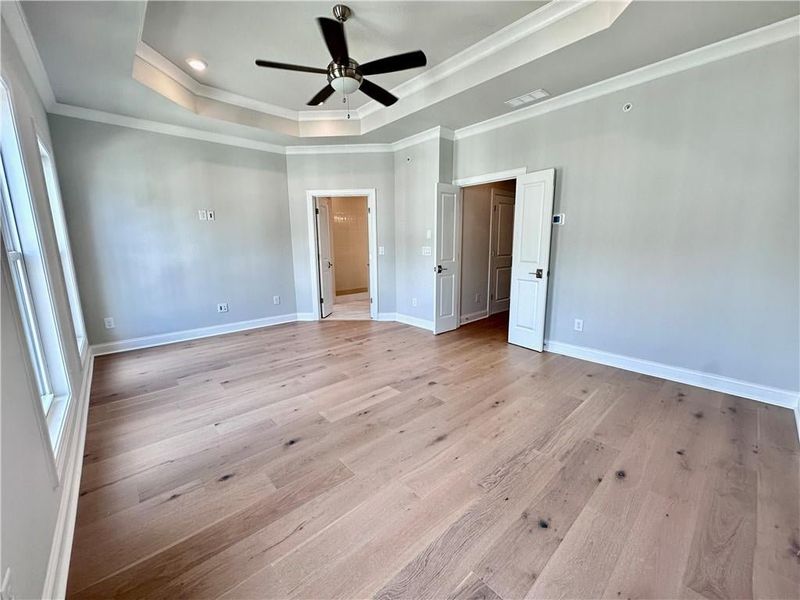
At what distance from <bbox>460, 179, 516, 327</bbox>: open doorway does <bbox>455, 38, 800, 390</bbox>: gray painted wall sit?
143 centimetres

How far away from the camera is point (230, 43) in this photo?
114 inches

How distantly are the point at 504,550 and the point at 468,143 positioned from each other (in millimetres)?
4393

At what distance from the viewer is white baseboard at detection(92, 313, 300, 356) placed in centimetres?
395

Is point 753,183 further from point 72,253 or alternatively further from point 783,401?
point 72,253

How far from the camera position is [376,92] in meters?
2.96

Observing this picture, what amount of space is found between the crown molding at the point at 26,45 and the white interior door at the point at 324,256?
304 cm

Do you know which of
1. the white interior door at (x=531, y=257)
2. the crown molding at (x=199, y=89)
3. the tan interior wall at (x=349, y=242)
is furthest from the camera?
the tan interior wall at (x=349, y=242)

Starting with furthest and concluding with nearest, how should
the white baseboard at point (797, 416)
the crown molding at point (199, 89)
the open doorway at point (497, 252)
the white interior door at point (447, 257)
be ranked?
the white interior door at point (447, 257) → the open doorway at point (497, 252) → the crown molding at point (199, 89) → the white baseboard at point (797, 416)

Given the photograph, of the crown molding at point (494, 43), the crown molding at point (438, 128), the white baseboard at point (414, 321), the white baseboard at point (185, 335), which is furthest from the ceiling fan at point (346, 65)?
the white baseboard at point (185, 335)

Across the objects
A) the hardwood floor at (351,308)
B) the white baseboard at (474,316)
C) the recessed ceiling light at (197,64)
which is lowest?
the hardwood floor at (351,308)

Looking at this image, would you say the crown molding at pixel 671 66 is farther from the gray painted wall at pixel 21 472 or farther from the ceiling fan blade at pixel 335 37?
the gray painted wall at pixel 21 472

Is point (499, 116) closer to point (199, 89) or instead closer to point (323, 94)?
point (323, 94)

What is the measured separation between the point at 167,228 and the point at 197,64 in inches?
77.6

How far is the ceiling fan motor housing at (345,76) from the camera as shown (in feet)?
8.30
